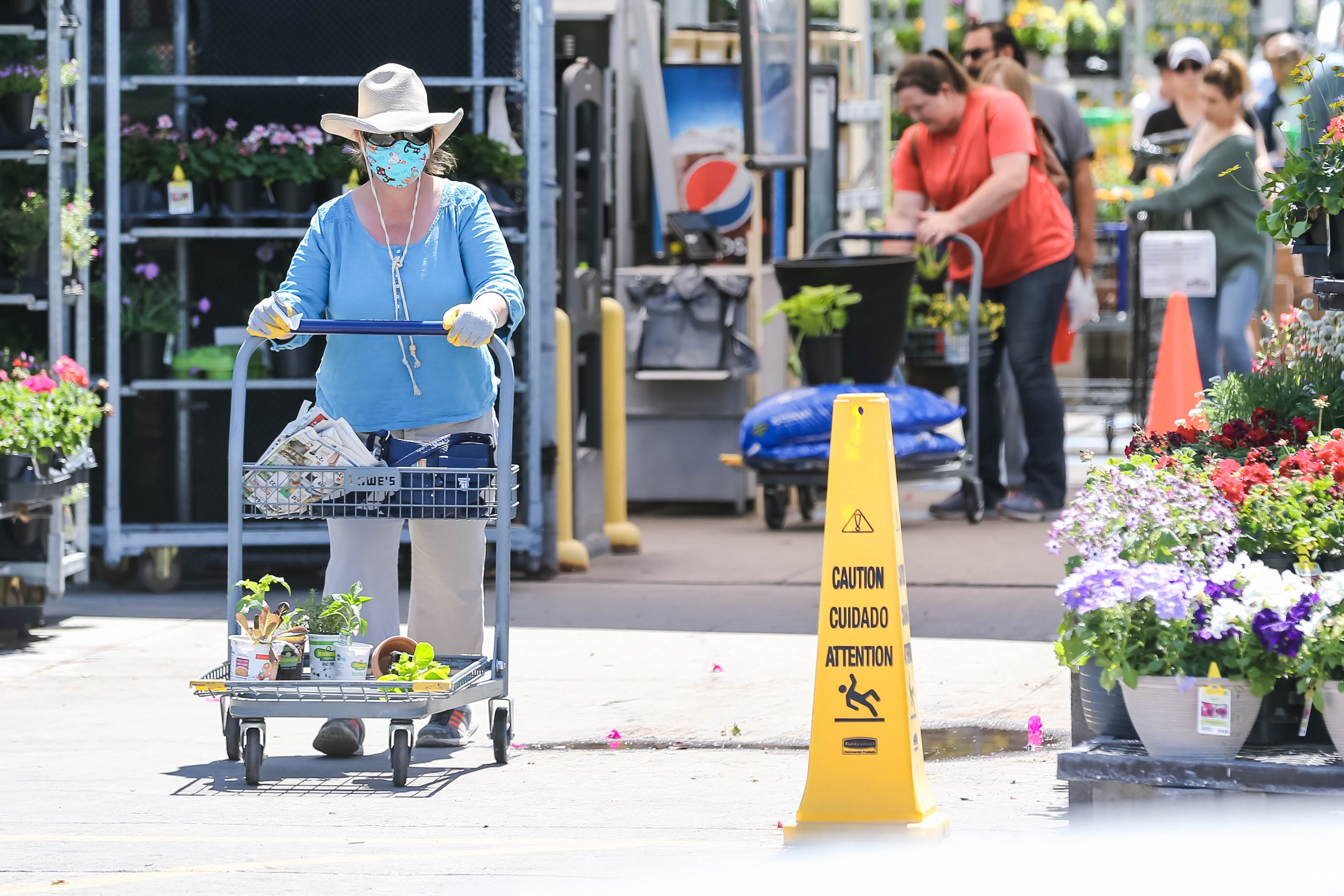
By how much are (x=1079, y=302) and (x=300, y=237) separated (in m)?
4.69

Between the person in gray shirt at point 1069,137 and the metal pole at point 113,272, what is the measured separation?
523 centimetres

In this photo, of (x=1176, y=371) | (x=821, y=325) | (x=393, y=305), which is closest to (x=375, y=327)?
(x=393, y=305)

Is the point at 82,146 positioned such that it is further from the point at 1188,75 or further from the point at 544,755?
the point at 1188,75

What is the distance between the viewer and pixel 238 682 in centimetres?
514

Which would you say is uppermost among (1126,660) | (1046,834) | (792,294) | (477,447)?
(792,294)

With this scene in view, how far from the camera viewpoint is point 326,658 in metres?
5.28

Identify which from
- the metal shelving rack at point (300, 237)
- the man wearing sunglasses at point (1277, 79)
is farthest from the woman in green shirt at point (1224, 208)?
the man wearing sunglasses at point (1277, 79)

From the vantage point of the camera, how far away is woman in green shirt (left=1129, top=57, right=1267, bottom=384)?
10750mm

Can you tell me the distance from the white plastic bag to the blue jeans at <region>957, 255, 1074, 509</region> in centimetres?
60

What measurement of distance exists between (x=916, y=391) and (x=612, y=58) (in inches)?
122

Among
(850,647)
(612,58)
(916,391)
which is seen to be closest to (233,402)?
(850,647)

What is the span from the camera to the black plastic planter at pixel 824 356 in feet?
33.6

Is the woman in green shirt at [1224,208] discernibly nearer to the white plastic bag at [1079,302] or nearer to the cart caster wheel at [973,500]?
the white plastic bag at [1079,302]

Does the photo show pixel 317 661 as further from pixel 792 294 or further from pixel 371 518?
pixel 792 294
